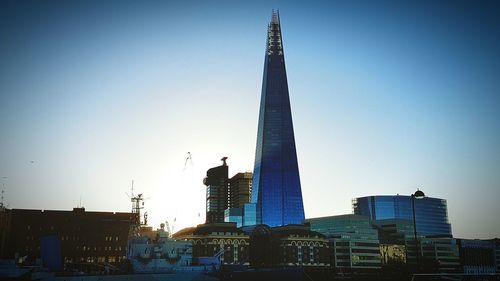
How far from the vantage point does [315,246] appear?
158 metres

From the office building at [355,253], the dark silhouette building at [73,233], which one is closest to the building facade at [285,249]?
the office building at [355,253]

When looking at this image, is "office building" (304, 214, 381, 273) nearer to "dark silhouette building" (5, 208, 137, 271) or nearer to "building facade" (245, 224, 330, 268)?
"building facade" (245, 224, 330, 268)

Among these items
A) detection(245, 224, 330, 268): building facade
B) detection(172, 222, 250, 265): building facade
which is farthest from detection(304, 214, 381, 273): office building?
detection(172, 222, 250, 265): building facade

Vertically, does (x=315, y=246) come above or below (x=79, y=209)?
below

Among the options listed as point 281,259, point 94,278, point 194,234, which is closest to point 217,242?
point 194,234

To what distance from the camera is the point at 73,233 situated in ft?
498

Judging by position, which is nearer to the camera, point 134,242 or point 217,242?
point 134,242

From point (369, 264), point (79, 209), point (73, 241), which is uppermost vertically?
point (79, 209)

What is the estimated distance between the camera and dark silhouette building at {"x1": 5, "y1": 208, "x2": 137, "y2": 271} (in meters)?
146

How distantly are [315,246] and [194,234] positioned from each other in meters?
42.9

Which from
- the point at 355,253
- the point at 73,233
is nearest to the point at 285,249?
the point at 355,253

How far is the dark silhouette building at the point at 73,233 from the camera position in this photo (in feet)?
478

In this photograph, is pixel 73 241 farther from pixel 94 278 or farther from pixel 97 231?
pixel 94 278

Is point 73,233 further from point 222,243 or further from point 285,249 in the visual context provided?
point 285,249
